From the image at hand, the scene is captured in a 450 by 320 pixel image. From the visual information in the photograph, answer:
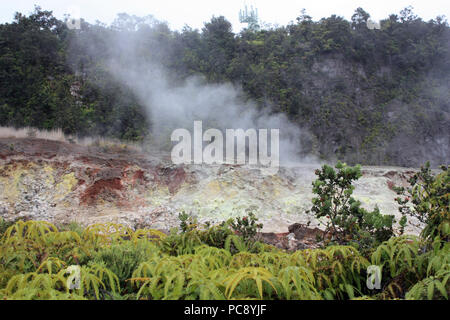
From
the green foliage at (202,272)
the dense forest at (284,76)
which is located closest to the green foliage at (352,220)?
the green foliage at (202,272)

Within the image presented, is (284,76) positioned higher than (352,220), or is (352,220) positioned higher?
(284,76)

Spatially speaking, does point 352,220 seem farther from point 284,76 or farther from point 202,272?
point 284,76

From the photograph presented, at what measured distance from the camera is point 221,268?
2.45 metres

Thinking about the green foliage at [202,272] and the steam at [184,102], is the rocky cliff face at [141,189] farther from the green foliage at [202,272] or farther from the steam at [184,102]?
the green foliage at [202,272]

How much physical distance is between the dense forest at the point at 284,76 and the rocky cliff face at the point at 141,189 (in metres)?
2.63

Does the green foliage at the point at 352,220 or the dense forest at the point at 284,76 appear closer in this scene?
the green foliage at the point at 352,220

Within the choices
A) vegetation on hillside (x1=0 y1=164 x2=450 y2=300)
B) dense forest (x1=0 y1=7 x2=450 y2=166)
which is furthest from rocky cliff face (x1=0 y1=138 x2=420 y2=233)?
vegetation on hillside (x1=0 y1=164 x2=450 y2=300)

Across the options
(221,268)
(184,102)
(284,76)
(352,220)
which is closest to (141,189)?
(184,102)

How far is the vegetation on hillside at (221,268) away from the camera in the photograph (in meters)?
2.11

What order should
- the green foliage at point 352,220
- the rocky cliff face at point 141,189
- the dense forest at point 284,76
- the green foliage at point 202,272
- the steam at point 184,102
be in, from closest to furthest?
the green foliage at point 202,272
the green foliage at point 352,220
the rocky cliff face at point 141,189
the dense forest at point 284,76
the steam at point 184,102

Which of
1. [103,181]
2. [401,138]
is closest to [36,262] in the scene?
[103,181]

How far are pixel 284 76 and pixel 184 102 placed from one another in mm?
4474
